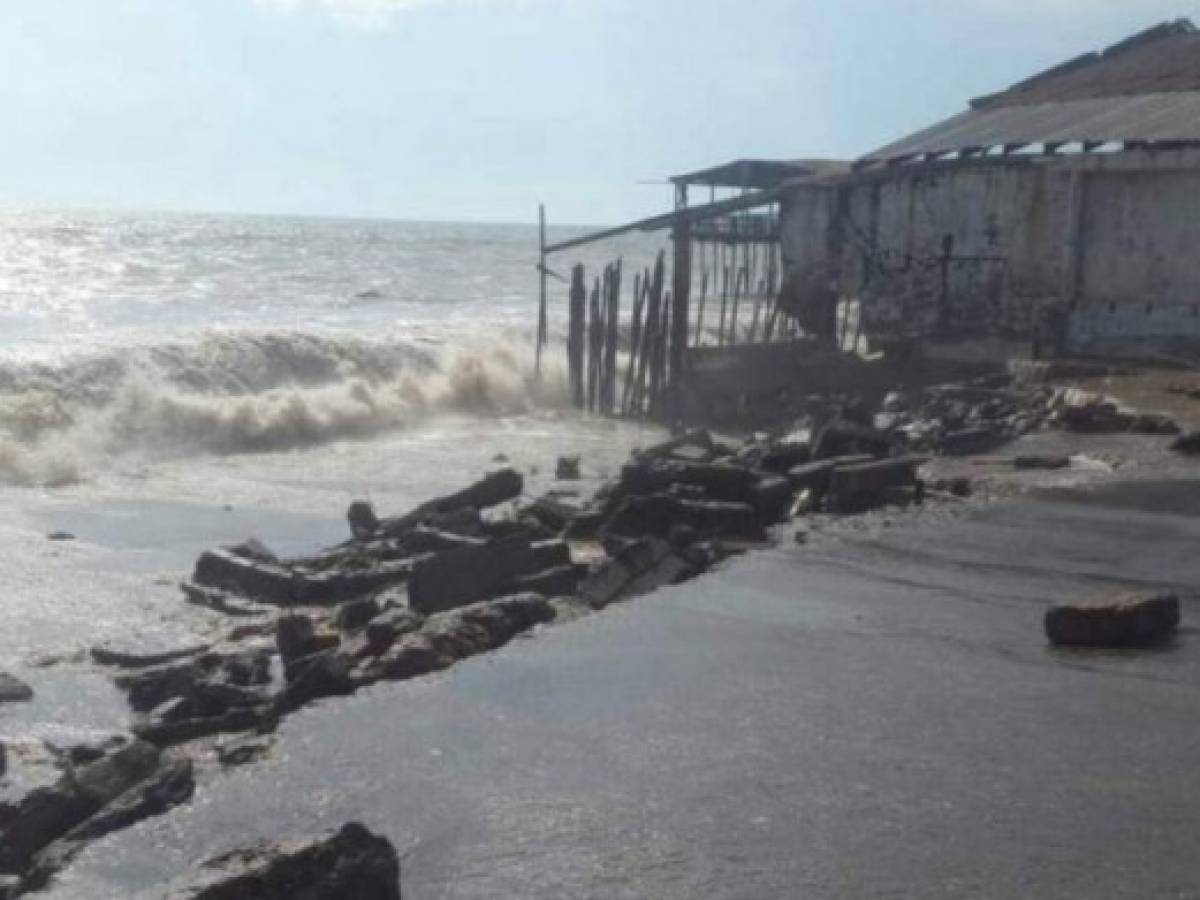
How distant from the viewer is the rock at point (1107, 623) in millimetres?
9789

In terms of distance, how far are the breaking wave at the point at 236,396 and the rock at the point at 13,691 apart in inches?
481

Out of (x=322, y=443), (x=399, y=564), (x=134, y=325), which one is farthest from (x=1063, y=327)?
(x=134, y=325)

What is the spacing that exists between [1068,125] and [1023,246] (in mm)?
2110

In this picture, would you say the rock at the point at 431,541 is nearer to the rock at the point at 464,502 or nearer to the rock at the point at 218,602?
the rock at the point at 464,502

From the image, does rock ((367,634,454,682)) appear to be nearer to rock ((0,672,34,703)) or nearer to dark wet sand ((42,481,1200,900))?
dark wet sand ((42,481,1200,900))

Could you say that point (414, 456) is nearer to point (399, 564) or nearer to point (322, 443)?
point (322, 443)

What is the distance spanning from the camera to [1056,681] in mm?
9070

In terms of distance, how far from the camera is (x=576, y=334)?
3048 cm

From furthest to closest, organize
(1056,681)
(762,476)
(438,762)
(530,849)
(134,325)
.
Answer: (134,325) → (762,476) → (1056,681) → (438,762) → (530,849)

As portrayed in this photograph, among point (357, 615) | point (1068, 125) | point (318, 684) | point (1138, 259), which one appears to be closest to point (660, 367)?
point (1068, 125)

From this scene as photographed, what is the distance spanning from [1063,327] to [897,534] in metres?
12.7

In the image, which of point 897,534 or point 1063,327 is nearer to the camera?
point 897,534

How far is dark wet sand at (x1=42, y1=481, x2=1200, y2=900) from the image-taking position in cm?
657

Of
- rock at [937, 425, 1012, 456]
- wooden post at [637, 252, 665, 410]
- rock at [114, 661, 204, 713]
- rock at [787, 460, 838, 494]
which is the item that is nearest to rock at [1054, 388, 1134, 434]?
rock at [937, 425, 1012, 456]
